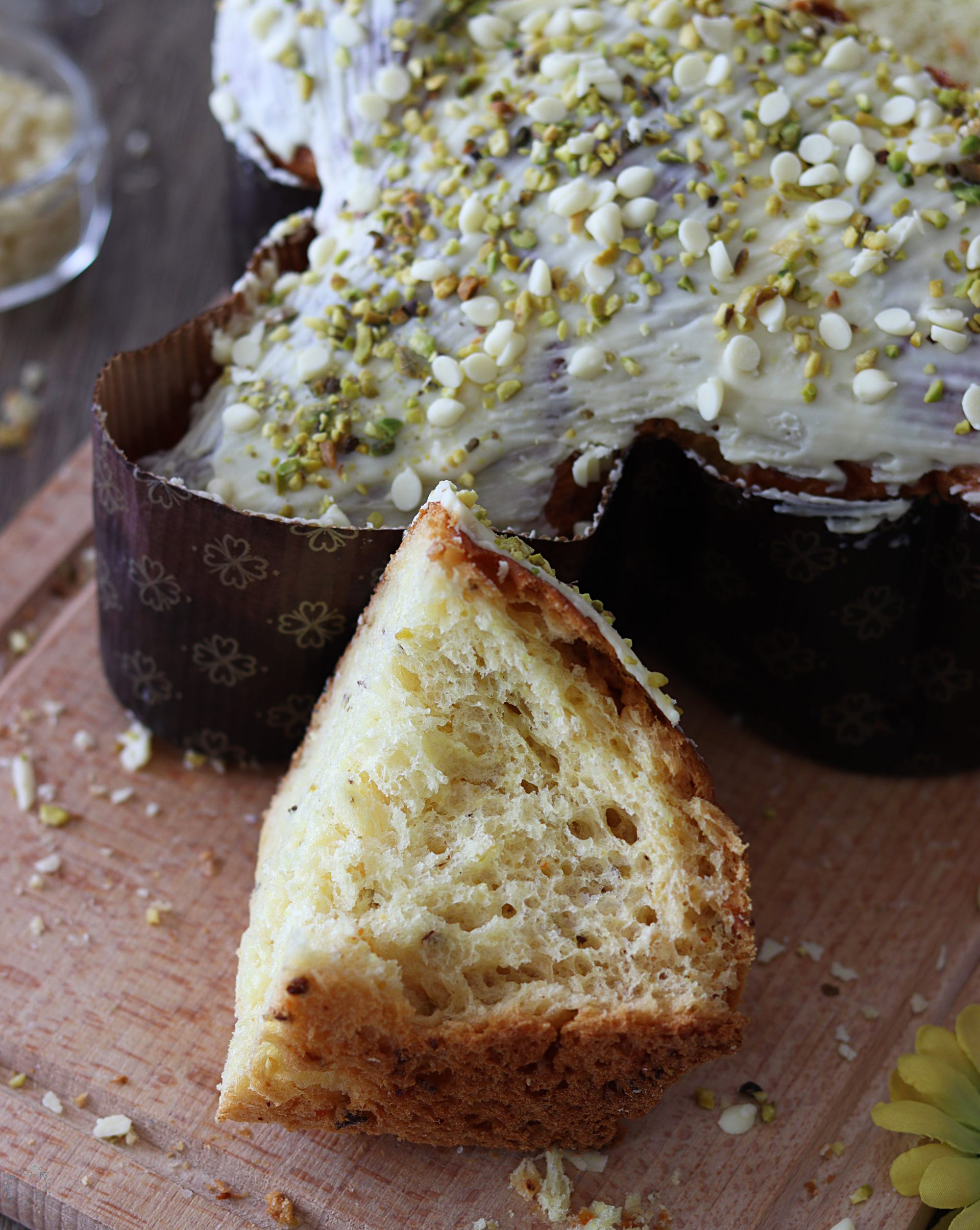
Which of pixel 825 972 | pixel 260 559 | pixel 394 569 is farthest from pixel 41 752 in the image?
pixel 825 972

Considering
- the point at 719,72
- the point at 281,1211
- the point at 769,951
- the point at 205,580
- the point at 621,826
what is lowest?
the point at 769,951

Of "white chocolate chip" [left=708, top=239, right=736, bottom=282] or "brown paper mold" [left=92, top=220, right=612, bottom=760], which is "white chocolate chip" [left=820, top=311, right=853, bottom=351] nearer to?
"white chocolate chip" [left=708, top=239, right=736, bottom=282]

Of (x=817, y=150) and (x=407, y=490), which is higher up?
(x=817, y=150)

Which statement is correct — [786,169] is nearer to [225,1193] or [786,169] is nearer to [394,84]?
[394,84]

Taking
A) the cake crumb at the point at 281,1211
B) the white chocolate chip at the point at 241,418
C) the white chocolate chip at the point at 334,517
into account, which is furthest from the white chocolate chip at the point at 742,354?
the cake crumb at the point at 281,1211

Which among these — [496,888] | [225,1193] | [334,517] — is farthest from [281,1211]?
[334,517]

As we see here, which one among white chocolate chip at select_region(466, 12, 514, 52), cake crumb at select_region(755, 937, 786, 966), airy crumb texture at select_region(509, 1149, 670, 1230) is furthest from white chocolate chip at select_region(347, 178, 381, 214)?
airy crumb texture at select_region(509, 1149, 670, 1230)
